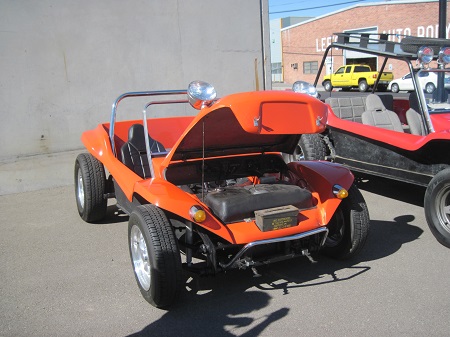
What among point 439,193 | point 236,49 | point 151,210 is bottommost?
point 439,193

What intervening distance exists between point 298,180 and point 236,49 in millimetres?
5127

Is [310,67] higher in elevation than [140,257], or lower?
higher

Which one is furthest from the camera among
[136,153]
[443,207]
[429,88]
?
[429,88]

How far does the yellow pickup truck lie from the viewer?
30.7 m

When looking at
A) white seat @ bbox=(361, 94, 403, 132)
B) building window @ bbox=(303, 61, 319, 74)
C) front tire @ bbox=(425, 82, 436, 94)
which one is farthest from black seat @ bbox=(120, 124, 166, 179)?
building window @ bbox=(303, 61, 319, 74)

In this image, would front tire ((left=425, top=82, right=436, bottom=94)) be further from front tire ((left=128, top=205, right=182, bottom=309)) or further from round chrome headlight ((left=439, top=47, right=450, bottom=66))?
front tire ((left=128, top=205, right=182, bottom=309))

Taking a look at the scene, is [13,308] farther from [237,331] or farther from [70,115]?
[70,115]

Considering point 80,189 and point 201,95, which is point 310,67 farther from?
point 201,95

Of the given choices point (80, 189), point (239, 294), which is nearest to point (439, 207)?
point (239, 294)

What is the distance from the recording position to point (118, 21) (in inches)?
306

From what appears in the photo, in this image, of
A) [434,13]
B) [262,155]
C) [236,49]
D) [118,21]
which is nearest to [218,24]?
[236,49]

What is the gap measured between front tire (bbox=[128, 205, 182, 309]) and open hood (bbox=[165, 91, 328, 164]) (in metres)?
0.67

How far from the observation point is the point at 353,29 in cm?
3844

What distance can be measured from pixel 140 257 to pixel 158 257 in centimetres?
50
